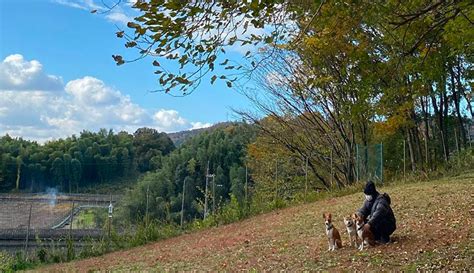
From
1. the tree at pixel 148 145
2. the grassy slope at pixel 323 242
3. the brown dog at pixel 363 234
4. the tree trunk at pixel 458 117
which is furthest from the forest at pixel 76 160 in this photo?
the brown dog at pixel 363 234

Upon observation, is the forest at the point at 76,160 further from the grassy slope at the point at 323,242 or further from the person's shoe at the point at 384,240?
the person's shoe at the point at 384,240

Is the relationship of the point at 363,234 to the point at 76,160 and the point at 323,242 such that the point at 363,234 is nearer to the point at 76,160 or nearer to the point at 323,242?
the point at 323,242

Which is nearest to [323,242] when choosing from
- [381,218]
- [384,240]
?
[384,240]

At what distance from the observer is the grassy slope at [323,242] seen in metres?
6.97

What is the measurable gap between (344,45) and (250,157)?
1100cm

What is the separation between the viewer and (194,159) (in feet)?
114

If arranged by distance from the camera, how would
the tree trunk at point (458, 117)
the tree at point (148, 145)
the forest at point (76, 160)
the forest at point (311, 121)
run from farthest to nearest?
the tree at point (148, 145)
the forest at point (76, 160)
the tree trunk at point (458, 117)
the forest at point (311, 121)

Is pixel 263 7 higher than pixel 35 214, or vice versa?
pixel 263 7

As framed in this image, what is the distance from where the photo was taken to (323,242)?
9.14 m

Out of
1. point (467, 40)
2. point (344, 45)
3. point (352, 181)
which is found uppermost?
point (344, 45)

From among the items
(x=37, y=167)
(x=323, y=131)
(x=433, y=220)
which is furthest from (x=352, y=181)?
(x=37, y=167)

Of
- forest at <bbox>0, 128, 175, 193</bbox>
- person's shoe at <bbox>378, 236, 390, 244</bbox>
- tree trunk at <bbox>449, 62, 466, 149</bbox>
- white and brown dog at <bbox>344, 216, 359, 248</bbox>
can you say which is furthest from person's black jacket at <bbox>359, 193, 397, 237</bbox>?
forest at <bbox>0, 128, 175, 193</bbox>

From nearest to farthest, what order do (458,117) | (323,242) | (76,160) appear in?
(323,242) < (458,117) < (76,160)

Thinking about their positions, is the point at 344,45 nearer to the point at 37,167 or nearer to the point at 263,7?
the point at 263,7
